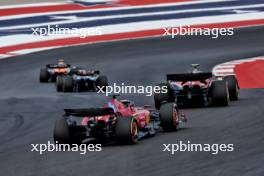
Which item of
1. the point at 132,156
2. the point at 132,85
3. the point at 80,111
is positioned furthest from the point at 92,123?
the point at 132,85

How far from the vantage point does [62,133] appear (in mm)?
15359

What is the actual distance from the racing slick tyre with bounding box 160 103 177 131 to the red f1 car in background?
3646mm

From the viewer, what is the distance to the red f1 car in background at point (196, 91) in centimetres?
2031

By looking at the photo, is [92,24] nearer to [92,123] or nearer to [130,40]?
[130,40]

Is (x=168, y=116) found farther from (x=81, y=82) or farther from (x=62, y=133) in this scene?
(x=81, y=82)

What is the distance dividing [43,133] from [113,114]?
2.56 meters

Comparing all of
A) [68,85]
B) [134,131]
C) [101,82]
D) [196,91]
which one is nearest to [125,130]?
[134,131]

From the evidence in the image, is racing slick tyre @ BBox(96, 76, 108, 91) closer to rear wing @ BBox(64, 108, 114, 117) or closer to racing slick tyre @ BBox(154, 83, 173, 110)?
racing slick tyre @ BBox(154, 83, 173, 110)

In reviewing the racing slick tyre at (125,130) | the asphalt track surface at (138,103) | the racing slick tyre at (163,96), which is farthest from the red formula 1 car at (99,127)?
the racing slick tyre at (163,96)

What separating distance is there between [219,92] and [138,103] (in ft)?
9.14

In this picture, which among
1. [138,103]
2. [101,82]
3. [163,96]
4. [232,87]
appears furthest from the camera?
[101,82]

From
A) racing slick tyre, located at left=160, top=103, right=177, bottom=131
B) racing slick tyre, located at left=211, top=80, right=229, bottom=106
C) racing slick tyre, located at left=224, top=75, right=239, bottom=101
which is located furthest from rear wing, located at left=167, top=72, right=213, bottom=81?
racing slick tyre, located at left=160, top=103, right=177, bottom=131

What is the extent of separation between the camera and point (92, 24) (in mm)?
39281

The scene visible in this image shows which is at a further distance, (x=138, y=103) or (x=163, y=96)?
(x=138, y=103)
